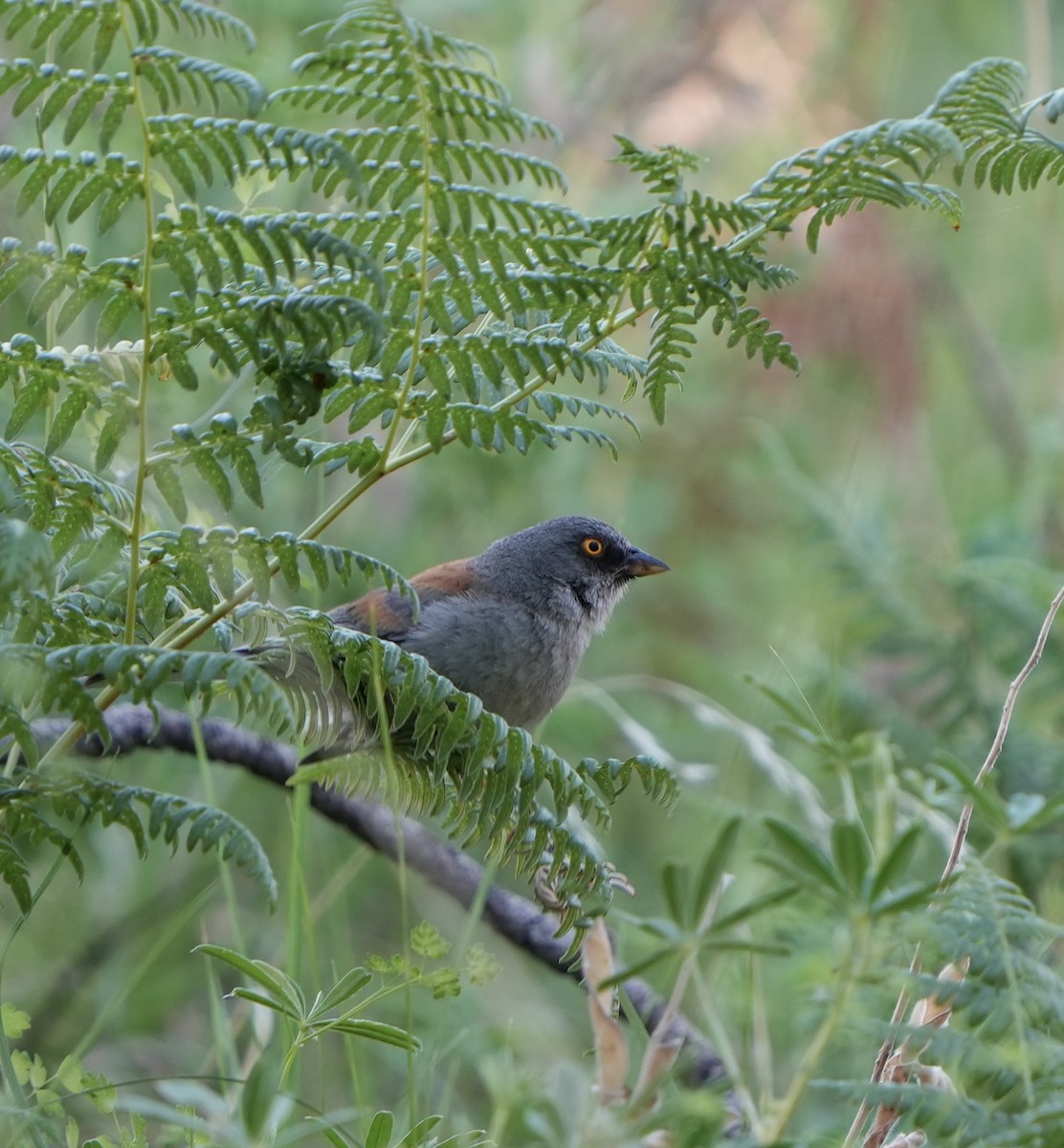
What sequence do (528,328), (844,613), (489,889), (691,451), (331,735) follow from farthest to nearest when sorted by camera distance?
(691,451) < (844,613) < (489,889) < (528,328) < (331,735)

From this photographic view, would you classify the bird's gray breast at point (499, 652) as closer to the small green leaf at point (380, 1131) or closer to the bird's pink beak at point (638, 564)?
the bird's pink beak at point (638, 564)

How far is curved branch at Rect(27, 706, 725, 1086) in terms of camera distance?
8.30 ft

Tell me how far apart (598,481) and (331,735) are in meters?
4.68

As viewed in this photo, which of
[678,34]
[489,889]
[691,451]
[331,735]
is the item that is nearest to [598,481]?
[691,451]

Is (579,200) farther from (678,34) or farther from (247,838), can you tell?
(247,838)

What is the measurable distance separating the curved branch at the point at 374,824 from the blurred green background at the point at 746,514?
233 mm

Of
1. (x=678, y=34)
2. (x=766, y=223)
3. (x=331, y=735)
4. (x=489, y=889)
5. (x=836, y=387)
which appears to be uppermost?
(x=678, y=34)

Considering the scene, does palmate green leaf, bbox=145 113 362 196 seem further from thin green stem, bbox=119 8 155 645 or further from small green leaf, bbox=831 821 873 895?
small green leaf, bbox=831 821 873 895

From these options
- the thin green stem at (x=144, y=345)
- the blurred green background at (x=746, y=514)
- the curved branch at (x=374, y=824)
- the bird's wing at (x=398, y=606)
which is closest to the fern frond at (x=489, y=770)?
the thin green stem at (x=144, y=345)

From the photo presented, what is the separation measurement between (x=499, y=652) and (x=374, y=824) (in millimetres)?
473

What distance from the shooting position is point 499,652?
300cm

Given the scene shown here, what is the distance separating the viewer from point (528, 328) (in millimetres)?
2090

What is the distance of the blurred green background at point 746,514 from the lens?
12.6 feet

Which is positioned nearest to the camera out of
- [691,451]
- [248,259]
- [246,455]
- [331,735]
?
[246,455]
